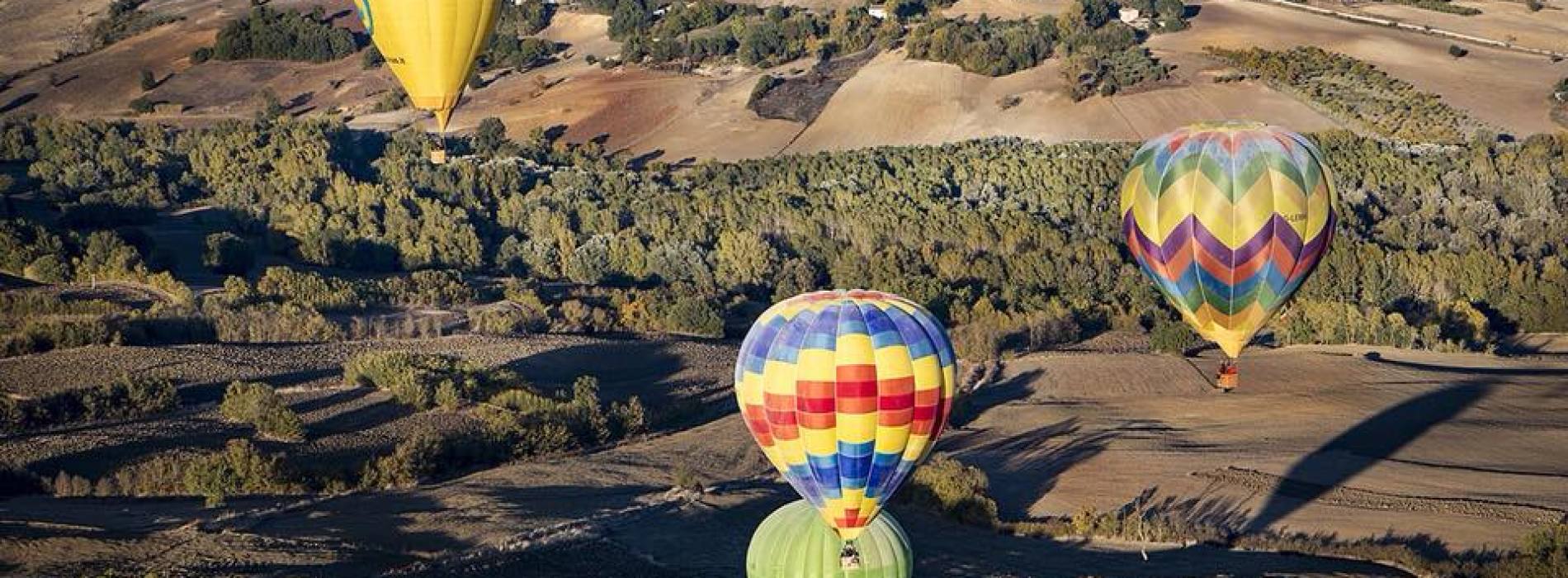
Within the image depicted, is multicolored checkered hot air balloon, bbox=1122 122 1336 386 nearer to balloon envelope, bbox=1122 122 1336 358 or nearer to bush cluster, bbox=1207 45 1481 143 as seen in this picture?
balloon envelope, bbox=1122 122 1336 358

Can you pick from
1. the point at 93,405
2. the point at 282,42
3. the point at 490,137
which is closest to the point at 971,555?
the point at 93,405

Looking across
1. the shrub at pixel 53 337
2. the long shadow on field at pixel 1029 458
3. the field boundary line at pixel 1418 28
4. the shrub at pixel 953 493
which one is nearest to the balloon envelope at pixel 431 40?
the shrub at pixel 53 337

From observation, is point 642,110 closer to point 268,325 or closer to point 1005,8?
point 1005,8

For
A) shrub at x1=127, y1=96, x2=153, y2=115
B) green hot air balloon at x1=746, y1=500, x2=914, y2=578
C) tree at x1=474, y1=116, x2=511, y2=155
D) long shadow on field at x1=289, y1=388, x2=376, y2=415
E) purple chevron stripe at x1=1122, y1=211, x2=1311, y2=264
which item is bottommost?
tree at x1=474, y1=116, x2=511, y2=155

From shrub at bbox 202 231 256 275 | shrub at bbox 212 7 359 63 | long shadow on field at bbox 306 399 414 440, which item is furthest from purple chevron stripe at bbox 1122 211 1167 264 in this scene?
shrub at bbox 212 7 359 63

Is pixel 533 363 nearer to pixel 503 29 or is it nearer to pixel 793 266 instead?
pixel 793 266

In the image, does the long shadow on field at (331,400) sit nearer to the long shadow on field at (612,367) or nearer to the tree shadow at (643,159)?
the long shadow on field at (612,367)

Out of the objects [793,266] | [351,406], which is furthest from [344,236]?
[351,406]
